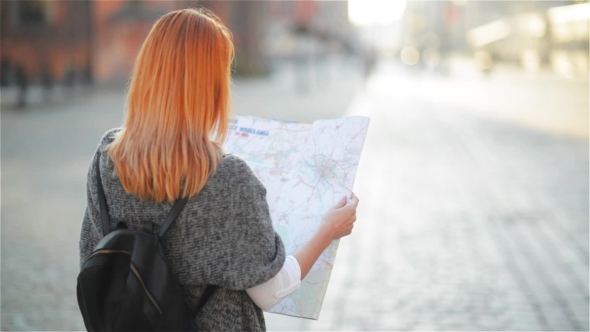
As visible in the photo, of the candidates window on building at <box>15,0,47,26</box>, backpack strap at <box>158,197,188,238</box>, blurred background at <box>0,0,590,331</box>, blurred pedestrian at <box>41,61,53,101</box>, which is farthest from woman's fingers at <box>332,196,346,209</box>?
window on building at <box>15,0,47,26</box>

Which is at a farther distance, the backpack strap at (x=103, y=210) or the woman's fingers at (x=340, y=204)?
the woman's fingers at (x=340, y=204)

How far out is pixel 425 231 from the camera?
313 inches

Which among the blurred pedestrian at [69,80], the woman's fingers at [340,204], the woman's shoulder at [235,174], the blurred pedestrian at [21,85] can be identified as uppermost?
the woman's shoulder at [235,174]

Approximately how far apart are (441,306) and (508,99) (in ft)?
74.1

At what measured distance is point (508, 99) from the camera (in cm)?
2698

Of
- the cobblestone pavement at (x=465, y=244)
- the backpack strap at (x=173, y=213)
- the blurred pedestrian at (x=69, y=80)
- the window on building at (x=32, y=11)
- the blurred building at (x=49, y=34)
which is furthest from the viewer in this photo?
the window on building at (x=32, y=11)

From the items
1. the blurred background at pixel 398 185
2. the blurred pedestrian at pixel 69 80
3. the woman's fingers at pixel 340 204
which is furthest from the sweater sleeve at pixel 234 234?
the blurred pedestrian at pixel 69 80

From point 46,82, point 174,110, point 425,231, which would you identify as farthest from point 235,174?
point 46,82

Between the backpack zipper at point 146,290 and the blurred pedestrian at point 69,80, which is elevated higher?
the backpack zipper at point 146,290

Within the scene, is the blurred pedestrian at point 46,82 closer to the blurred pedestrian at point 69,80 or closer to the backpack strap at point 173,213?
the blurred pedestrian at point 69,80

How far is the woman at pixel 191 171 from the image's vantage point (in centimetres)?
Answer: 209

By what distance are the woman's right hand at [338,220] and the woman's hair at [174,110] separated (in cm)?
45

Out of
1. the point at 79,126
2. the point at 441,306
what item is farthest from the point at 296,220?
the point at 79,126

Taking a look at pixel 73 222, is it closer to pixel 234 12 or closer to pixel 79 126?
pixel 79 126
